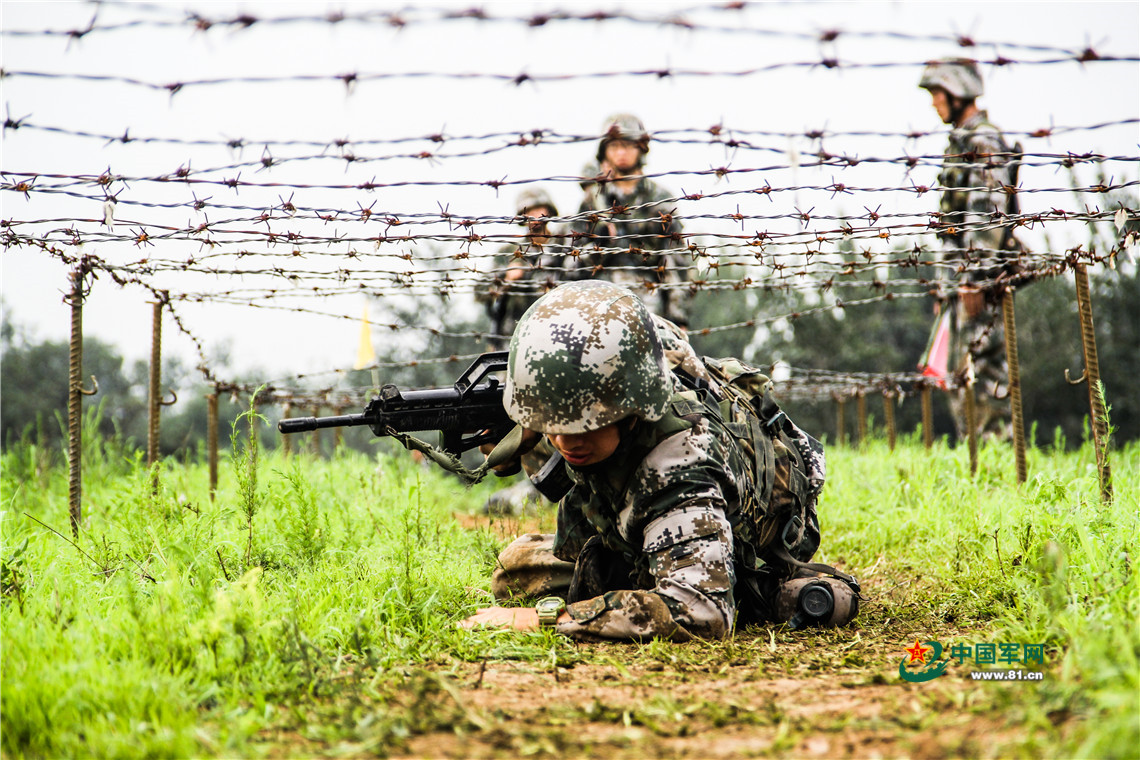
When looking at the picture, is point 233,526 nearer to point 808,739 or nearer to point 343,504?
point 343,504

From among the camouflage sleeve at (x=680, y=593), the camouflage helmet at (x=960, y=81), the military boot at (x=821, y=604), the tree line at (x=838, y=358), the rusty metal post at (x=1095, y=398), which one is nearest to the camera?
the camouflage sleeve at (x=680, y=593)

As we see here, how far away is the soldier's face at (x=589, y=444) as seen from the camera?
9.16 feet

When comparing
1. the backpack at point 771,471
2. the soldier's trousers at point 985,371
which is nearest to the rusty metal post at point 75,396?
the backpack at point 771,471

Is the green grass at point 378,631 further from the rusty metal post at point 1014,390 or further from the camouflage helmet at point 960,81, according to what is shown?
the camouflage helmet at point 960,81

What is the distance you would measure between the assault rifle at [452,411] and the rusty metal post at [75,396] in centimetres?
136

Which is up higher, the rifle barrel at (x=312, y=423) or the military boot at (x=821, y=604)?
the rifle barrel at (x=312, y=423)

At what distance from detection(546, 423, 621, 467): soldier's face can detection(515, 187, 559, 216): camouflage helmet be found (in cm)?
489

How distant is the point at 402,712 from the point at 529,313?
1420 millimetres

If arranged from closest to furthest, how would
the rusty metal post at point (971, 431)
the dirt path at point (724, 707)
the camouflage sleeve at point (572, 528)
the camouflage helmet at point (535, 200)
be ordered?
the dirt path at point (724, 707), the camouflage sleeve at point (572, 528), the rusty metal post at point (971, 431), the camouflage helmet at point (535, 200)

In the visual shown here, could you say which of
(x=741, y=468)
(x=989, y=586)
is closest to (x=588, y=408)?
(x=741, y=468)

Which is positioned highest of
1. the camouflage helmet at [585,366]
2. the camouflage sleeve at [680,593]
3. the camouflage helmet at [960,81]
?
the camouflage helmet at [960,81]

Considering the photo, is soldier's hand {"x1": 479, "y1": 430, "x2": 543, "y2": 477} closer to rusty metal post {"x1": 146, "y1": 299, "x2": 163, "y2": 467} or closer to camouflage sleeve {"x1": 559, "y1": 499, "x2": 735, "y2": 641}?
camouflage sleeve {"x1": 559, "y1": 499, "x2": 735, "y2": 641}

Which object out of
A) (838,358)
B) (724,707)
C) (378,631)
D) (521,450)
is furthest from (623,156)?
(838,358)

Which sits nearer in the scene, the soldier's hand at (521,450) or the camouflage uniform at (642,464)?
the camouflage uniform at (642,464)
